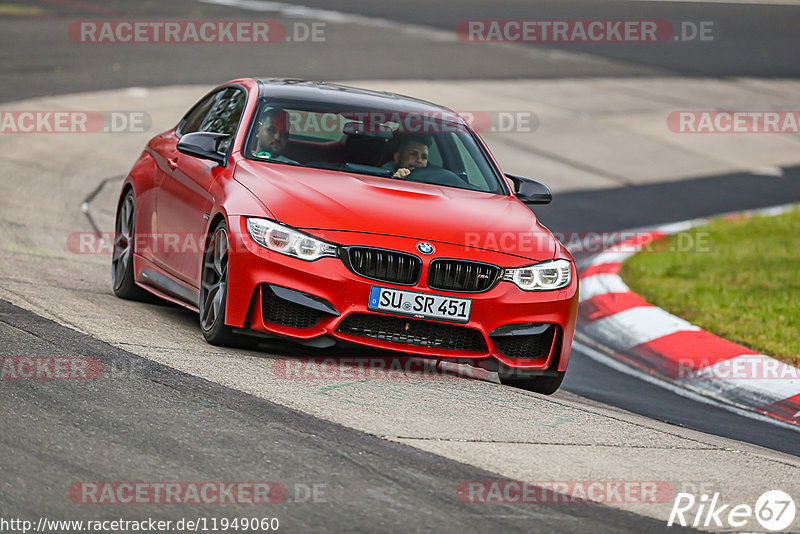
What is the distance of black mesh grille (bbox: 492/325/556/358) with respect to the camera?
7.04 m

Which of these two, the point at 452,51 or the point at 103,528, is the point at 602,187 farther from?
the point at 103,528

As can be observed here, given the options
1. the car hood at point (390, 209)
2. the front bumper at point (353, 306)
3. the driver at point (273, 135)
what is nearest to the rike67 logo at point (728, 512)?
the front bumper at point (353, 306)

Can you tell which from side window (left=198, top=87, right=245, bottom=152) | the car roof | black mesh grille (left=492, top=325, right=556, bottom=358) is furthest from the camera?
the car roof

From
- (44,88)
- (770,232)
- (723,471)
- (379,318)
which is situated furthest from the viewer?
(44,88)

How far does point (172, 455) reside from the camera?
5.02m

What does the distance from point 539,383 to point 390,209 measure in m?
1.31

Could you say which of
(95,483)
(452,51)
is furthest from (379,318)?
(452,51)

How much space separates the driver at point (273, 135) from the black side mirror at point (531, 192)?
1.43m

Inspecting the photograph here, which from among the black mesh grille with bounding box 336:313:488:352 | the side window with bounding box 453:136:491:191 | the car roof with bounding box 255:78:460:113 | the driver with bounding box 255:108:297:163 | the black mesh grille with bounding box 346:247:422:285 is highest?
the car roof with bounding box 255:78:460:113

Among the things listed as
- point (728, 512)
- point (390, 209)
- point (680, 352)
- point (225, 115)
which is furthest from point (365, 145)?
point (728, 512)

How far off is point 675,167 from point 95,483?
1523 cm

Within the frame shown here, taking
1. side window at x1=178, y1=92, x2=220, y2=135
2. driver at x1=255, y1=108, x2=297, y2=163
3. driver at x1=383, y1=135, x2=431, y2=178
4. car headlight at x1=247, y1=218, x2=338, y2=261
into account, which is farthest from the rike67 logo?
side window at x1=178, y1=92, x2=220, y2=135

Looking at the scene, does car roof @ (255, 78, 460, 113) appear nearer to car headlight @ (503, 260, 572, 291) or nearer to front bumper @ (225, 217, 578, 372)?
front bumper @ (225, 217, 578, 372)

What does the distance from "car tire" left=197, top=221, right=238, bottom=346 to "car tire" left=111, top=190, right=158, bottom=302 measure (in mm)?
1411
